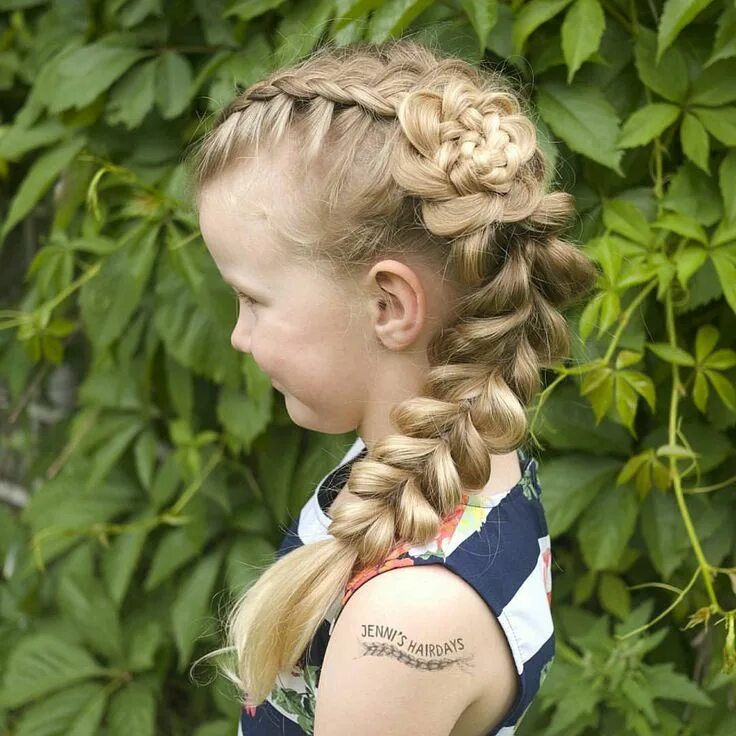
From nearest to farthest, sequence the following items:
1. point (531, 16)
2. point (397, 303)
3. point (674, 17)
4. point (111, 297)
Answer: point (397, 303)
point (674, 17)
point (531, 16)
point (111, 297)

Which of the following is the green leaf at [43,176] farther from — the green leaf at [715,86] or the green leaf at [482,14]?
the green leaf at [715,86]

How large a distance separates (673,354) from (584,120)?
1.09ft

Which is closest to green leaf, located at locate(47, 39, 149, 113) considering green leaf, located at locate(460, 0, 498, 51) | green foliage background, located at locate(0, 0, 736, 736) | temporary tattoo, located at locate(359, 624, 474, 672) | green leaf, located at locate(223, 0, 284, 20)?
green foliage background, located at locate(0, 0, 736, 736)

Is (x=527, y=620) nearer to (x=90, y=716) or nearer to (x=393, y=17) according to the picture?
(x=393, y=17)

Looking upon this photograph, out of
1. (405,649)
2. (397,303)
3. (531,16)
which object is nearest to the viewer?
(405,649)

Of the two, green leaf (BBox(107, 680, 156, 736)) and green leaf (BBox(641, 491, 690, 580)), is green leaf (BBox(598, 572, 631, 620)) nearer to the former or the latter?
green leaf (BBox(641, 491, 690, 580))

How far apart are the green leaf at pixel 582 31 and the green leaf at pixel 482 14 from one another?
0.10 metres

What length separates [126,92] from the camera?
1.75 m

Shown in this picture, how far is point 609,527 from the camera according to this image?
61.3 inches

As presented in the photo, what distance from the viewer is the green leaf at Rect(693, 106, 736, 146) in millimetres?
1375

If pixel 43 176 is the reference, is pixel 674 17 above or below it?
above

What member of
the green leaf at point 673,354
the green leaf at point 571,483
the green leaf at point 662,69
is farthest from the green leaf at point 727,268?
the green leaf at point 571,483

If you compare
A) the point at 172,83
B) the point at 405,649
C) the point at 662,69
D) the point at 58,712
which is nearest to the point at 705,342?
the point at 662,69

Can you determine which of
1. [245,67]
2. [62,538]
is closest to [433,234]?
[245,67]
